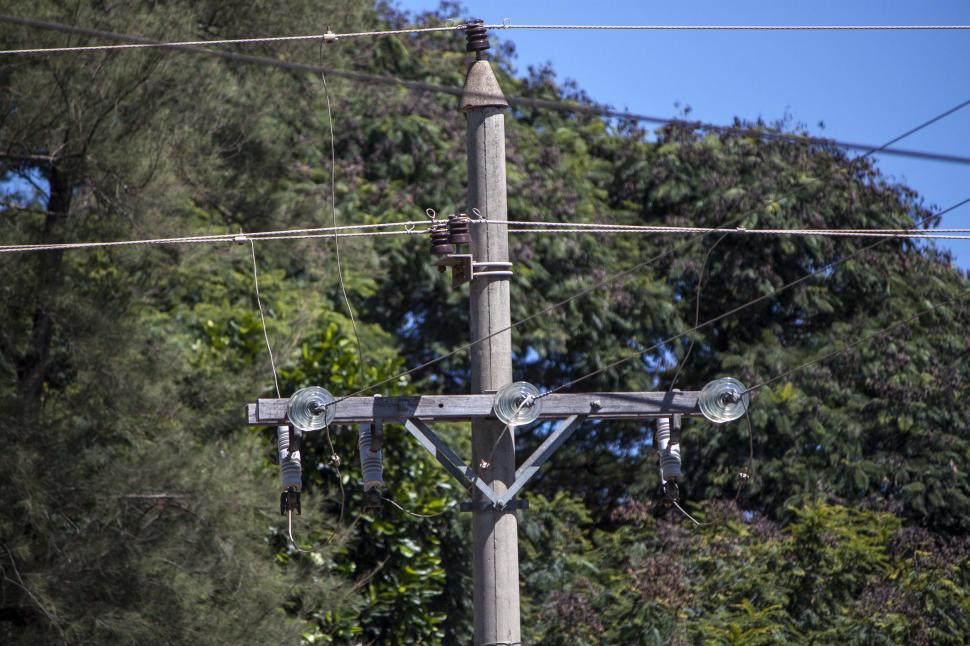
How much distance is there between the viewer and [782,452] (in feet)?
60.3

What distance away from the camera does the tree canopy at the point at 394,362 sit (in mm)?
14070

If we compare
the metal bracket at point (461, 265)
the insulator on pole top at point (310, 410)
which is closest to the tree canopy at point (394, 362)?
the metal bracket at point (461, 265)

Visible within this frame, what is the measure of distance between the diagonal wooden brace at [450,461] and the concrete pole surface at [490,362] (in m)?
0.06

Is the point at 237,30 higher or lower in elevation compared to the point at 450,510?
higher

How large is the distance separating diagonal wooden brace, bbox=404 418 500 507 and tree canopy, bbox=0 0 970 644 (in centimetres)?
432

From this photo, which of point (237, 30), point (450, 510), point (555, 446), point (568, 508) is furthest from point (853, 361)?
point (555, 446)

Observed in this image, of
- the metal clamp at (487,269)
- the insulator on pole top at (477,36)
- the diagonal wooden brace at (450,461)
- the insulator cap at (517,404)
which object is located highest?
the insulator on pole top at (477,36)

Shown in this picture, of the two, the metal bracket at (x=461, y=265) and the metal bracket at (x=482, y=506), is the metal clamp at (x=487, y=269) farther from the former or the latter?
the metal bracket at (x=482, y=506)

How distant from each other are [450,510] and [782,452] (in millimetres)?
4489

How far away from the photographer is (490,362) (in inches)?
303

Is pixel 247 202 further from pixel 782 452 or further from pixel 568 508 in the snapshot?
→ pixel 782 452

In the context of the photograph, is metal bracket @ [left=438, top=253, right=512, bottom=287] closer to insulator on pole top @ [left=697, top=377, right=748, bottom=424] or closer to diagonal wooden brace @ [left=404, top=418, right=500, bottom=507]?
diagonal wooden brace @ [left=404, top=418, right=500, bottom=507]

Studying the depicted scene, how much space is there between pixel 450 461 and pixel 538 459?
0.45m

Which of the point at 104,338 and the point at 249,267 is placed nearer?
the point at 104,338
